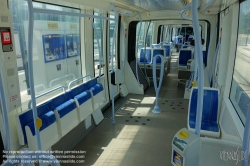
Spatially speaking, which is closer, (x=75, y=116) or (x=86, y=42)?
(x=75, y=116)

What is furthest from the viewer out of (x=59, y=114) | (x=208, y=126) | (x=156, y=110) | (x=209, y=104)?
(x=156, y=110)

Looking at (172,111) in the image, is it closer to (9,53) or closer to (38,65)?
(38,65)

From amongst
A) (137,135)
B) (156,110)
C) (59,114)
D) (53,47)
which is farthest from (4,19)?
(156,110)

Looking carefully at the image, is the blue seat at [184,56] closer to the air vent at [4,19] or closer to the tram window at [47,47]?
the tram window at [47,47]

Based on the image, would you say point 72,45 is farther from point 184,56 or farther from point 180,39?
point 180,39

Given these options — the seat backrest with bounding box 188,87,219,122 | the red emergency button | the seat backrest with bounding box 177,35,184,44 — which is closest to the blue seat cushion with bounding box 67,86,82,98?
the red emergency button

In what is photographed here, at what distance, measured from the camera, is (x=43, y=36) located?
305 cm

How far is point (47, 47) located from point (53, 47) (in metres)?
Result: 0.15

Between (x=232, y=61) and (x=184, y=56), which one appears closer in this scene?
(x=232, y=61)

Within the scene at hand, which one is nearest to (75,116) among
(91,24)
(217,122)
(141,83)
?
(91,24)

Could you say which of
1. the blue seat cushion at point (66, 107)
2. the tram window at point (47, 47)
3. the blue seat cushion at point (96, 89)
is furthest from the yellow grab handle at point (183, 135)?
the blue seat cushion at point (96, 89)

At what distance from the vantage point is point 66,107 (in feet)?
10.3

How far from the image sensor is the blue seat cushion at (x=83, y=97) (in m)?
3.53

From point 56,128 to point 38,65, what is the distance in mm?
945
